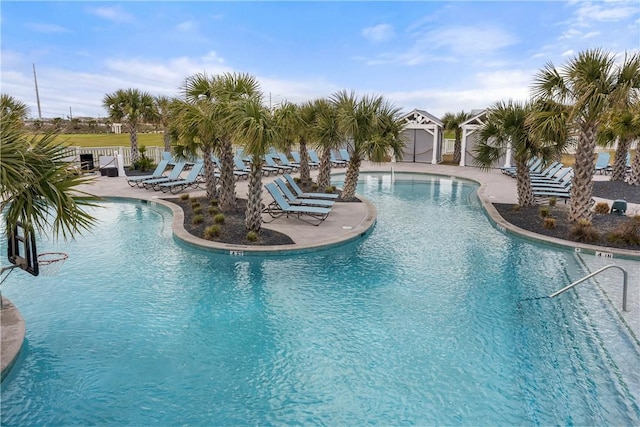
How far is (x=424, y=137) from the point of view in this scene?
27.8 metres

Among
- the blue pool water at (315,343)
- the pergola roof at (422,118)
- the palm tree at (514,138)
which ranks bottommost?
the blue pool water at (315,343)

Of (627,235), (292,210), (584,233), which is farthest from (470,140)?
(292,210)

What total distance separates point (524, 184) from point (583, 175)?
233 cm

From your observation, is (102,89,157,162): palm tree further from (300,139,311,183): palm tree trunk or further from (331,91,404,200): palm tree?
(331,91,404,200): palm tree

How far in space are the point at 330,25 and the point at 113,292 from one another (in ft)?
54.6

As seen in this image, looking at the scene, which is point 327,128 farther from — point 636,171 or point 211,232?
point 636,171

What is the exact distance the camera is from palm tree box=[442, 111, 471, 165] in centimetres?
2694

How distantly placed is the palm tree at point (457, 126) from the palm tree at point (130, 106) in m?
18.8

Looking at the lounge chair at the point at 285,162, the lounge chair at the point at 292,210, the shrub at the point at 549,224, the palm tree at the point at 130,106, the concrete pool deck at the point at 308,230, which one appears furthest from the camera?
the lounge chair at the point at 285,162

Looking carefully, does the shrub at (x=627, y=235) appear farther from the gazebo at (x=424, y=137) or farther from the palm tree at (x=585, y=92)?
the gazebo at (x=424, y=137)

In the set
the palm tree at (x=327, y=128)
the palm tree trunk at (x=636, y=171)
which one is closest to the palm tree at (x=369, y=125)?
the palm tree at (x=327, y=128)

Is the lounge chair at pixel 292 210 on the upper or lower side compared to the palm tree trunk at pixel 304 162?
lower

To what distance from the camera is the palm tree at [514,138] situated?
1165 centimetres

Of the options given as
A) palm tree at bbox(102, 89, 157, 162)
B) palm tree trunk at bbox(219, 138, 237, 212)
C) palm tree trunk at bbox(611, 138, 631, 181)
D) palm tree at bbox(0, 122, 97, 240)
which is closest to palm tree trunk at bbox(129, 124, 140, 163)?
palm tree at bbox(102, 89, 157, 162)
